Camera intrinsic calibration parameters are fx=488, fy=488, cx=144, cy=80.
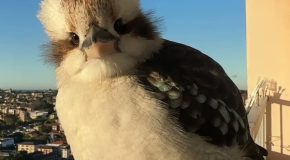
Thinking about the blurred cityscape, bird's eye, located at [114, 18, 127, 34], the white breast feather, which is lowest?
the blurred cityscape

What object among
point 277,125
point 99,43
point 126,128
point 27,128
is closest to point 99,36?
point 99,43

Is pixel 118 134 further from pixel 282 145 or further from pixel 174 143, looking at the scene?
pixel 282 145

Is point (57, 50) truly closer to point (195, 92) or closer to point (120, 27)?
point (120, 27)

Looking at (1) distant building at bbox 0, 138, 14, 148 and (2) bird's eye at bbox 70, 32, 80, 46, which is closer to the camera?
(2) bird's eye at bbox 70, 32, 80, 46

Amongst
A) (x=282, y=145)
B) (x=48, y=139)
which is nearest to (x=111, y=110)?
(x=48, y=139)

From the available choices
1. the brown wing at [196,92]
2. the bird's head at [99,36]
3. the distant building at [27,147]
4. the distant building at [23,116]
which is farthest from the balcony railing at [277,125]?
the bird's head at [99,36]

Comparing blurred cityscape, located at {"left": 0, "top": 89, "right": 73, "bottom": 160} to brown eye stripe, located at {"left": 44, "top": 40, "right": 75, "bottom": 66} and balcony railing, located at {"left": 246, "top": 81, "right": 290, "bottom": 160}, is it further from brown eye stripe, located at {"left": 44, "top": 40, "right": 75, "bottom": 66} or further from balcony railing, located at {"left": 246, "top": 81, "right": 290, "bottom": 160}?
balcony railing, located at {"left": 246, "top": 81, "right": 290, "bottom": 160}

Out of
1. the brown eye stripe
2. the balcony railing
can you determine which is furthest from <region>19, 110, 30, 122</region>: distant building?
the balcony railing
